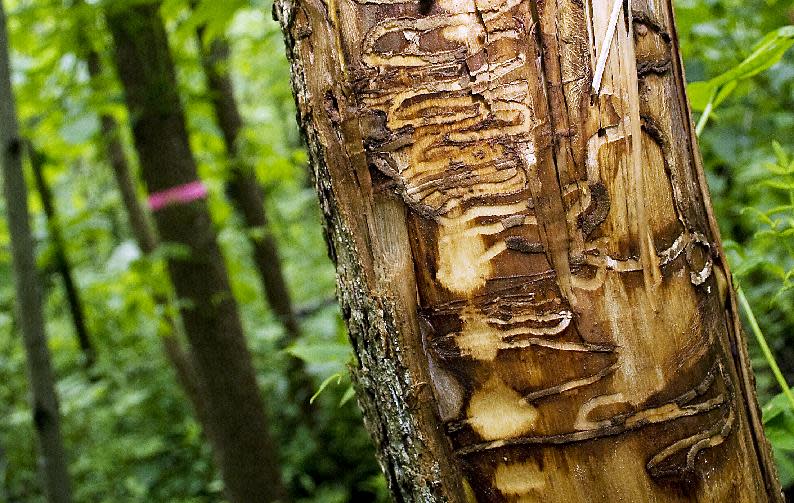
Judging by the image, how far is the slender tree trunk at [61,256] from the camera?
3.96 metres

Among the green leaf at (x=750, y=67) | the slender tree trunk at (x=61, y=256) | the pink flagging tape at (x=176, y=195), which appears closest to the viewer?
the green leaf at (x=750, y=67)

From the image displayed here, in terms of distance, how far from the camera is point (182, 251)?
305 centimetres

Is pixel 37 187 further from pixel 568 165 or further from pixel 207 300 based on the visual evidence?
pixel 568 165

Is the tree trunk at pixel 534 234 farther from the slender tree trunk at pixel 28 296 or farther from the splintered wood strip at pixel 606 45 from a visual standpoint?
the slender tree trunk at pixel 28 296

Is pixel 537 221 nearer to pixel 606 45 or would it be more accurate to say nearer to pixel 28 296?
pixel 606 45

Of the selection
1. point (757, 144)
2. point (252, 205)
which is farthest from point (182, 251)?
point (757, 144)

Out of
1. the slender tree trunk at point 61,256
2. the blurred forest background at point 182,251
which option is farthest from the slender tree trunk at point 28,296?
the slender tree trunk at point 61,256

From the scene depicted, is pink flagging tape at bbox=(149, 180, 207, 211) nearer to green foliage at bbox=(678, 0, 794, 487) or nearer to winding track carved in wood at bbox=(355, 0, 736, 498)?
green foliage at bbox=(678, 0, 794, 487)

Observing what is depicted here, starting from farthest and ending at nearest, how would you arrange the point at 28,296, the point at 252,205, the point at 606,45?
the point at 252,205, the point at 28,296, the point at 606,45

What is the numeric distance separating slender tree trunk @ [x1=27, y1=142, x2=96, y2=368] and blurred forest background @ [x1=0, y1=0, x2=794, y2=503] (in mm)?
16

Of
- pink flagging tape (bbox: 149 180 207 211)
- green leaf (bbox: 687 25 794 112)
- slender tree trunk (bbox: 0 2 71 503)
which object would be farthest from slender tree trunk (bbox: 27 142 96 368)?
green leaf (bbox: 687 25 794 112)

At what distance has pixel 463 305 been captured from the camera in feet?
2.53

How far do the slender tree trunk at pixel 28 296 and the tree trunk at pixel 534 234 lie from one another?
1.02 m

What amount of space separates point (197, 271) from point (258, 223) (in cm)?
188
